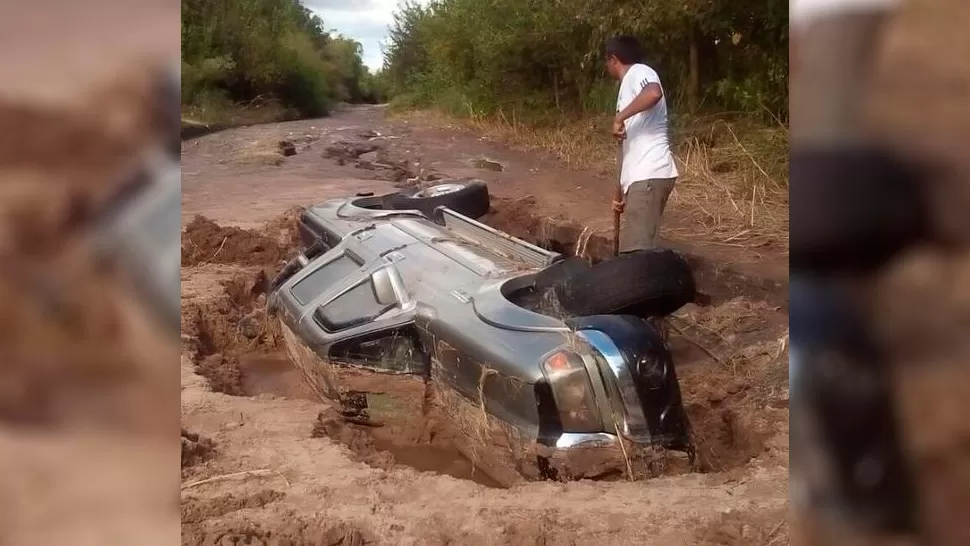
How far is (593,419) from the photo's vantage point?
196 cm

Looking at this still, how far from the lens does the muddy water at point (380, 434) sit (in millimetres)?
2211

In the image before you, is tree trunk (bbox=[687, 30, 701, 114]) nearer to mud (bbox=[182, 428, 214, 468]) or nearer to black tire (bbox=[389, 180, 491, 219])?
black tire (bbox=[389, 180, 491, 219])

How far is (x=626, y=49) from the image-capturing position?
85.5 inches

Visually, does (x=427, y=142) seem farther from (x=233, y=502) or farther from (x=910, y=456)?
(x=910, y=456)

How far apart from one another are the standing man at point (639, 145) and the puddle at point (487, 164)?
0.42 meters

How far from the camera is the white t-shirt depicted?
215 centimetres

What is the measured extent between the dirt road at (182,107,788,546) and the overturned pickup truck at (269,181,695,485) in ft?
0.24

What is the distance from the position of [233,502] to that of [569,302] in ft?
3.26

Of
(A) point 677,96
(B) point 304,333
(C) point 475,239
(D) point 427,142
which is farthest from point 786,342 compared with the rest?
(B) point 304,333

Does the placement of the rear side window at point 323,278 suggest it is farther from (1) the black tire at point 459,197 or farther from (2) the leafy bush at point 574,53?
(2) the leafy bush at point 574,53

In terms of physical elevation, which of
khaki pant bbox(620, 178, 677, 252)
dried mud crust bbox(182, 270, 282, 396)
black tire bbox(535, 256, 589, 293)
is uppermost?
khaki pant bbox(620, 178, 677, 252)

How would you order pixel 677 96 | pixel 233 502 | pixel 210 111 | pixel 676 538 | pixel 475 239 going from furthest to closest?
pixel 475 239 → pixel 210 111 → pixel 677 96 → pixel 233 502 → pixel 676 538

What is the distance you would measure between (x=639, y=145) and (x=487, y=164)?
526mm

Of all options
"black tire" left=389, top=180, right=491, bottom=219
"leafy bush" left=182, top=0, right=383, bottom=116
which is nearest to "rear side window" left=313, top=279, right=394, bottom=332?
"black tire" left=389, top=180, right=491, bottom=219
